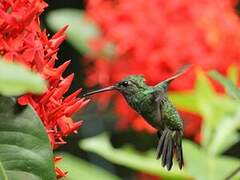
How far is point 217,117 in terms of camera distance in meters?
2.11

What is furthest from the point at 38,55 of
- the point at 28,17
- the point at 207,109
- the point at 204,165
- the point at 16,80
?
the point at 207,109

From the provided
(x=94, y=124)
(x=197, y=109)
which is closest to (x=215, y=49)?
(x=197, y=109)

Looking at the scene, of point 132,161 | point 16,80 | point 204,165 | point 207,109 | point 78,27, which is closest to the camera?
point 16,80

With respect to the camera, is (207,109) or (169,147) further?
(207,109)

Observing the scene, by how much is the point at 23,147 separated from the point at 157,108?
1.33ft

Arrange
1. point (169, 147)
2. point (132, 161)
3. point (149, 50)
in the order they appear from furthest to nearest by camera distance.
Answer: point (149, 50) → point (132, 161) → point (169, 147)

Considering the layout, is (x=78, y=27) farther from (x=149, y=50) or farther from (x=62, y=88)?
(x=62, y=88)

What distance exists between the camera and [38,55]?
1021 mm

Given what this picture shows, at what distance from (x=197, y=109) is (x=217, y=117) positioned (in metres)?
0.07

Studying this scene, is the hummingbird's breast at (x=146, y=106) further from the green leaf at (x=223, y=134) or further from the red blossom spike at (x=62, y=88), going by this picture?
the green leaf at (x=223, y=134)

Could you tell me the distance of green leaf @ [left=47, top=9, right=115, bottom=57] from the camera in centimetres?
329

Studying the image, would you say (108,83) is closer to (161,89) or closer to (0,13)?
(161,89)

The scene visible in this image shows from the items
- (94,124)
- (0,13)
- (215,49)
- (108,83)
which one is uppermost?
(0,13)

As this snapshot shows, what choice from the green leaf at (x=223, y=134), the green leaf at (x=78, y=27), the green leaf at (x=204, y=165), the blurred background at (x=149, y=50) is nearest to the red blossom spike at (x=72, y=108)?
the green leaf at (x=204, y=165)
